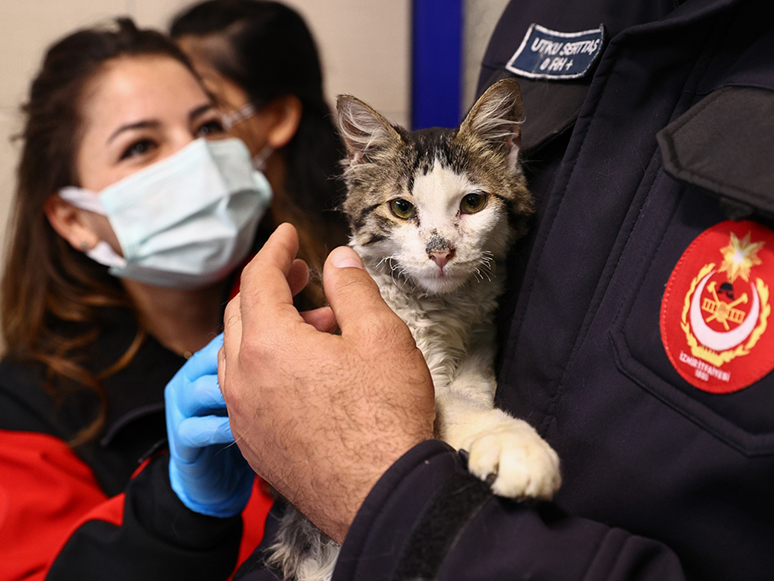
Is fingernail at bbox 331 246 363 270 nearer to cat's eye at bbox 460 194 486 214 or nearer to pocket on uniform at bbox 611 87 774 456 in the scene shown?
cat's eye at bbox 460 194 486 214

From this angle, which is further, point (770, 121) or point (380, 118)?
point (380, 118)

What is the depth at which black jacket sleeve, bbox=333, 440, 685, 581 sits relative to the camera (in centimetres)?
54

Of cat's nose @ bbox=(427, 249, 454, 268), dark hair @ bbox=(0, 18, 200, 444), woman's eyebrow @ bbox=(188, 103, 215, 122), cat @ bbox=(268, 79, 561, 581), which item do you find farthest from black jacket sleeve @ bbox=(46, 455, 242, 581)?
woman's eyebrow @ bbox=(188, 103, 215, 122)

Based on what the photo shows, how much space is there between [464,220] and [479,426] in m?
0.41

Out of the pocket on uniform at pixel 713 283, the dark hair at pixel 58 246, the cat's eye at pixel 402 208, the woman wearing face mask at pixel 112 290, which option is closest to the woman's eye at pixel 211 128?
the woman wearing face mask at pixel 112 290

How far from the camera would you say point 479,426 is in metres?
0.77

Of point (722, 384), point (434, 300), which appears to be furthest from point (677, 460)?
point (434, 300)

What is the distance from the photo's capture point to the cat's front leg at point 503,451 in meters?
0.60

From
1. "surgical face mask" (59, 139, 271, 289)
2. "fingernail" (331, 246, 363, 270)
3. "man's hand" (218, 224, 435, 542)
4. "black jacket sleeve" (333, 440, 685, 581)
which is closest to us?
"black jacket sleeve" (333, 440, 685, 581)

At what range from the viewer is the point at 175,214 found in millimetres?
1640

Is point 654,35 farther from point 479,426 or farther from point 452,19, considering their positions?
point 452,19

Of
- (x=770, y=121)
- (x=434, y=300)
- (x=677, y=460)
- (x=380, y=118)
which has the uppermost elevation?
(x=770, y=121)

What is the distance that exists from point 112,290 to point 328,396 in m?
1.64

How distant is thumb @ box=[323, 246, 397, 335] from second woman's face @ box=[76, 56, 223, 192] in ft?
3.83
